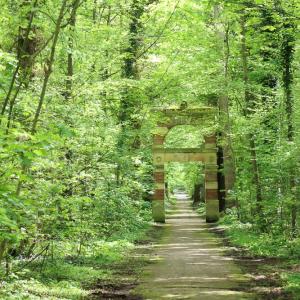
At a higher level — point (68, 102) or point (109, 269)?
point (68, 102)

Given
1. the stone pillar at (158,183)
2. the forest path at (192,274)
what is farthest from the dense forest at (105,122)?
the stone pillar at (158,183)

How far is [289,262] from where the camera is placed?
41.2 feet

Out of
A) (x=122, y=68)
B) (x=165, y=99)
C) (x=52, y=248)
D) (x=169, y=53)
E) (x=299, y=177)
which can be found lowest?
(x=52, y=248)

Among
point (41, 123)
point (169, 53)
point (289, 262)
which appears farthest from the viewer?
point (169, 53)

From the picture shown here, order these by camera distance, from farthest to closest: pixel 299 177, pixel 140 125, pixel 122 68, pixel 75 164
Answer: pixel 122 68, pixel 140 125, pixel 299 177, pixel 75 164

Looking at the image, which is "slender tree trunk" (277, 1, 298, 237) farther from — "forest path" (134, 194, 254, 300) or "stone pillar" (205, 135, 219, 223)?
"stone pillar" (205, 135, 219, 223)

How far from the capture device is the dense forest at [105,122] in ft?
22.3

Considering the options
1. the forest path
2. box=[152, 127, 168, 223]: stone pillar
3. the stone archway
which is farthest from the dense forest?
box=[152, 127, 168, 223]: stone pillar

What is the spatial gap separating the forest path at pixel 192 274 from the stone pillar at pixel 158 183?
1056 cm

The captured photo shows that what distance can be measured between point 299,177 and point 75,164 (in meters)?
6.24

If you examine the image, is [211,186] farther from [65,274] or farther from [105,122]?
[65,274]


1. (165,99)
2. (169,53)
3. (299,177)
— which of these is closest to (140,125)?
(165,99)

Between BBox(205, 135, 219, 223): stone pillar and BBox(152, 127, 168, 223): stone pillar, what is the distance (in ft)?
8.57

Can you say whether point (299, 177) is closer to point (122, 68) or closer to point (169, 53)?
point (122, 68)
